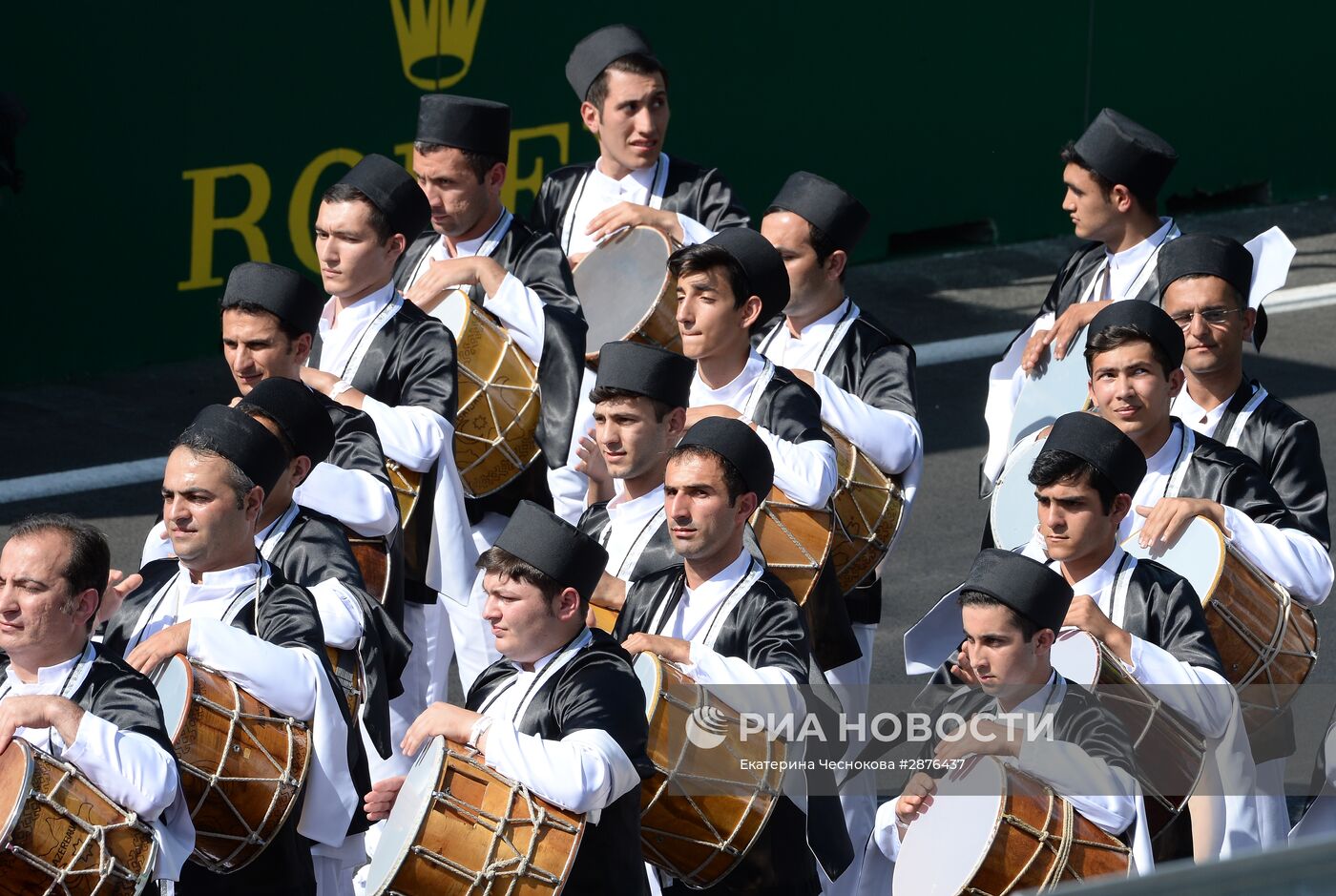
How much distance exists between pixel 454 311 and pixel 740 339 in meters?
1.03

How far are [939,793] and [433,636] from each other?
2.76 meters

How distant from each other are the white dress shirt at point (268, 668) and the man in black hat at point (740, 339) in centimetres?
162

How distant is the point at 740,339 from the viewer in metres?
6.75

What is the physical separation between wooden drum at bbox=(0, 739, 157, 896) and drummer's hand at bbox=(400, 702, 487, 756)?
68 cm

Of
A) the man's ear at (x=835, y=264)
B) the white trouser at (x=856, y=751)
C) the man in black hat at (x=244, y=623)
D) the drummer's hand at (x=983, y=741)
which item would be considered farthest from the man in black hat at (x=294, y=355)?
the drummer's hand at (x=983, y=741)

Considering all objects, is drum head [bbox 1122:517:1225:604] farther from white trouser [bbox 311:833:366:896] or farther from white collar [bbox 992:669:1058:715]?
white trouser [bbox 311:833:366:896]

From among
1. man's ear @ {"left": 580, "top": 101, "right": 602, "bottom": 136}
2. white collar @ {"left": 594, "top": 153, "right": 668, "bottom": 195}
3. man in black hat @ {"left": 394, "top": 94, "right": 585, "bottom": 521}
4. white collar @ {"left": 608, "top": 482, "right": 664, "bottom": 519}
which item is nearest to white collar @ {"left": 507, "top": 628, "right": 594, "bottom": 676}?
white collar @ {"left": 608, "top": 482, "right": 664, "bottom": 519}

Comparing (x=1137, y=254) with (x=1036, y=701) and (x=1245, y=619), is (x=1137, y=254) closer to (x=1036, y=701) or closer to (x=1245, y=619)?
(x=1245, y=619)

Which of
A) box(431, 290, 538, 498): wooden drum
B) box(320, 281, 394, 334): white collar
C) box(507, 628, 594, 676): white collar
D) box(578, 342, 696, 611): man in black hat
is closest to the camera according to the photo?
box(507, 628, 594, 676): white collar

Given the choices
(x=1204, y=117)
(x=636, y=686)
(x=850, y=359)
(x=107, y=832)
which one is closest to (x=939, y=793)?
(x=636, y=686)

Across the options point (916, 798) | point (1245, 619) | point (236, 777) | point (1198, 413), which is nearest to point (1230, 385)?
point (1198, 413)

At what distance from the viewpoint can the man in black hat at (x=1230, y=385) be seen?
21.3ft

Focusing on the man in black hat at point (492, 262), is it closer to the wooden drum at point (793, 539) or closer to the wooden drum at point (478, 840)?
the wooden drum at point (793, 539)

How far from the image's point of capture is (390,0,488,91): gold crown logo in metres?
12.3
